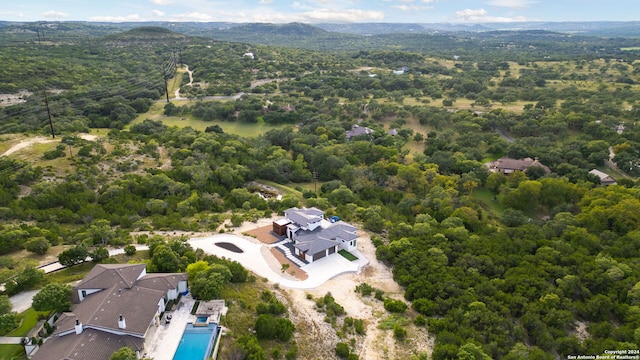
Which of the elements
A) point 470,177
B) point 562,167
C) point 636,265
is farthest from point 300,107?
point 636,265

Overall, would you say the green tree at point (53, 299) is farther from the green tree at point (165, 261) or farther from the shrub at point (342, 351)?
the shrub at point (342, 351)

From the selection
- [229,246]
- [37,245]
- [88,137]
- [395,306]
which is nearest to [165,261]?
[229,246]

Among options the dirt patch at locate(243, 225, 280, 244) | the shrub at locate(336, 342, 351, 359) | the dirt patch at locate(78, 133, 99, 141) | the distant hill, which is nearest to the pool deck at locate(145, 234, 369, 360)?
the dirt patch at locate(243, 225, 280, 244)

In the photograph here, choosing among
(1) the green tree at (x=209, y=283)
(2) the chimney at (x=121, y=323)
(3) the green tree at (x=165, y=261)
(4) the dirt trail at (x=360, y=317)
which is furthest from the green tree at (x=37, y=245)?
(4) the dirt trail at (x=360, y=317)

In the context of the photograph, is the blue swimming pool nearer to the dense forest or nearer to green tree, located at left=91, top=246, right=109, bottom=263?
the dense forest

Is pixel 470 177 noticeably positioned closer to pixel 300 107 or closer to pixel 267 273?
pixel 267 273

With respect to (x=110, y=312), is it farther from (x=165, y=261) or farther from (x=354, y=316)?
(x=354, y=316)

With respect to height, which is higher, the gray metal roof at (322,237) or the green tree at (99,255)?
the green tree at (99,255)

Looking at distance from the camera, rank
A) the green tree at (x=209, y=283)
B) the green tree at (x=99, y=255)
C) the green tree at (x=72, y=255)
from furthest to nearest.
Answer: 1. the green tree at (x=99, y=255)
2. the green tree at (x=72, y=255)
3. the green tree at (x=209, y=283)
